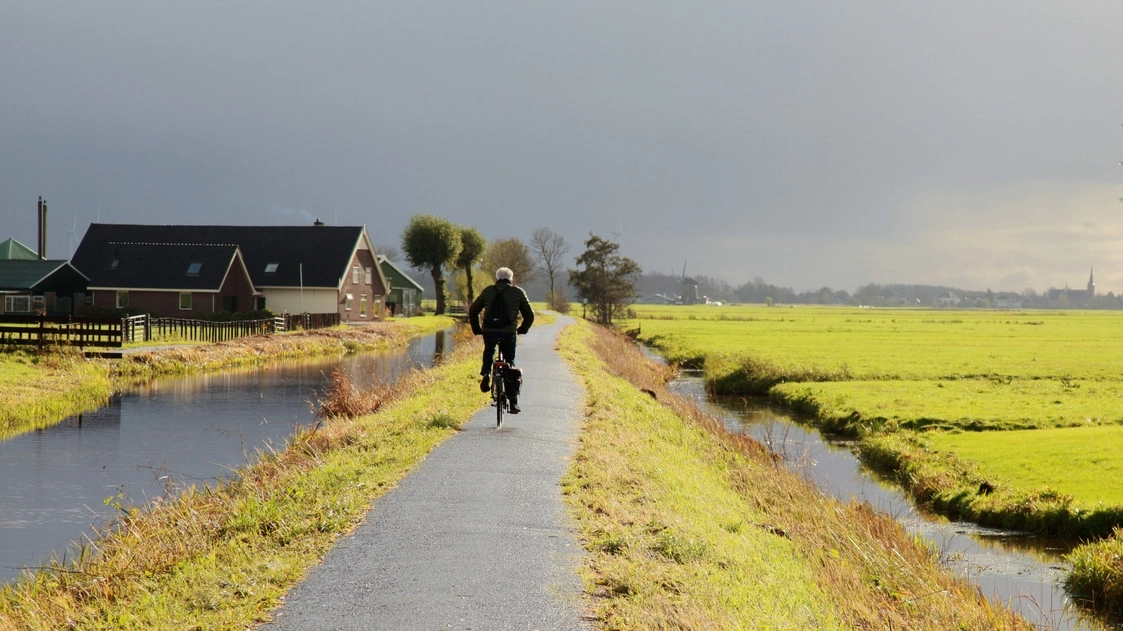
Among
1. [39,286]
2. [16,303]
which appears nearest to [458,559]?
[39,286]

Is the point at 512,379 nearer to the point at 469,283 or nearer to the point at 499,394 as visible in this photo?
the point at 499,394

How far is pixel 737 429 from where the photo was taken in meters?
22.7

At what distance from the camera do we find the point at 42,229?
258ft

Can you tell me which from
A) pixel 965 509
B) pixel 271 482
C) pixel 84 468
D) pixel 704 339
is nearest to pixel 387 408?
pixel 84 468

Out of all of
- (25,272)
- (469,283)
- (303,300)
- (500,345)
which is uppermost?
(469,283)

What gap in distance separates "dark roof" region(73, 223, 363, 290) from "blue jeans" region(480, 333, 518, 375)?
53.3 meters

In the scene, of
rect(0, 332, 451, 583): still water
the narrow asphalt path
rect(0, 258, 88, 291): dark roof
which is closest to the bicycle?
the narrow asphalt path

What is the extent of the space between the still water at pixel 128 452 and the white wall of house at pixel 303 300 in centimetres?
3684

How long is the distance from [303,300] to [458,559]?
62322 mm

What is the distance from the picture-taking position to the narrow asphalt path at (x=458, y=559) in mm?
6691

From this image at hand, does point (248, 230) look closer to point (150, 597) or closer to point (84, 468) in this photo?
point (84, 468)

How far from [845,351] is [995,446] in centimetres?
3077

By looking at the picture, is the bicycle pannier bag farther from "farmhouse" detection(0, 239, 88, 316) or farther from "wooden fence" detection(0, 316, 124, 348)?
"farmhouse" detection(0, 239, 88, 316)

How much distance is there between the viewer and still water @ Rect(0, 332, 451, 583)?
40.5 feet
